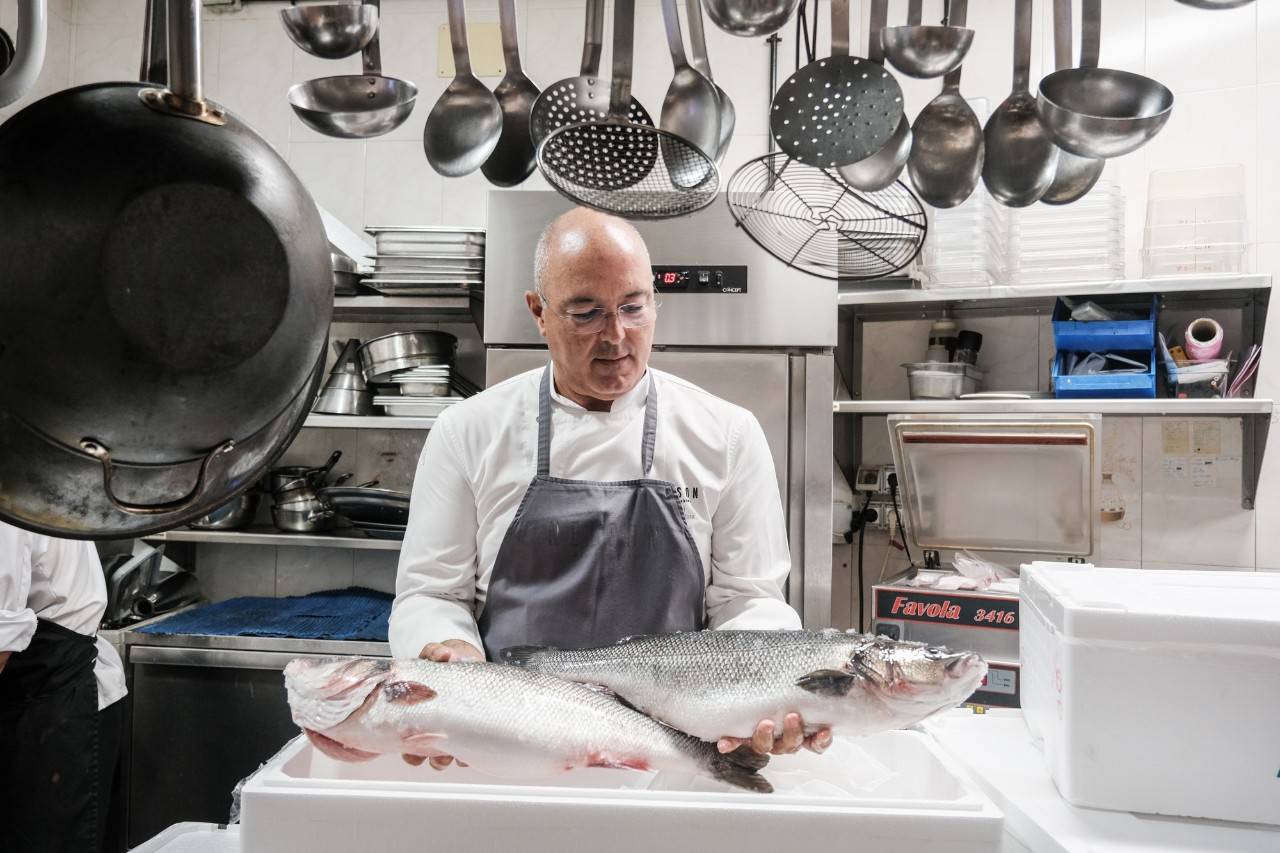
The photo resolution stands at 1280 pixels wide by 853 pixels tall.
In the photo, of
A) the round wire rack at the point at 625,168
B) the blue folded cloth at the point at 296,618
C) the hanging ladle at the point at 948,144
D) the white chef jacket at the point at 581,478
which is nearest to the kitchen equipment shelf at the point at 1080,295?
the white chef jacket at the point at 581,478

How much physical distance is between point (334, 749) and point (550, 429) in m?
1.03

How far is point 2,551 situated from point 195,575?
4.50 feet

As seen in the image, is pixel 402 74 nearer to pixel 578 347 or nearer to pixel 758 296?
pixel 758 296

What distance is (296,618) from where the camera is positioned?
319 centimetres

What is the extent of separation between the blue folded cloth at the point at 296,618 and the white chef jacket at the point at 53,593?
27 cm

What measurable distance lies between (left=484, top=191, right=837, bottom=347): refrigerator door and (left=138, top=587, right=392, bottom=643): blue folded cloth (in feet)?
3.82

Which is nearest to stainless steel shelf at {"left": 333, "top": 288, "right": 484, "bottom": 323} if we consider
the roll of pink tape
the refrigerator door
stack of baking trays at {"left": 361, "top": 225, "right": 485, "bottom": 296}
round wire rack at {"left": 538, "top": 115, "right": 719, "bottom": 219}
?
stack of baking trays at {"left": 361, "top": 225, "right": 485, "bottom": 296}

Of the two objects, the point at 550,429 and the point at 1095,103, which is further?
the point at 550,429

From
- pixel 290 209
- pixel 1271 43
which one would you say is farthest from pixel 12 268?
pixel 1271 43

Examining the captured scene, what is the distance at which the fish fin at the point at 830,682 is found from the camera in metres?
1.19

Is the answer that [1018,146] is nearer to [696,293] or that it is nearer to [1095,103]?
[1095,103]

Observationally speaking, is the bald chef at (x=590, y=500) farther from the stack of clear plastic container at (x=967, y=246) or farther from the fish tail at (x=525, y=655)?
the stack of clear plastic container at (x=967, y=246)

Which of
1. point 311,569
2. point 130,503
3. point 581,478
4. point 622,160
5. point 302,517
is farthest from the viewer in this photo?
point 311,569

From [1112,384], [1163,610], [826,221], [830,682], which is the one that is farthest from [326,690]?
[1112,384]
